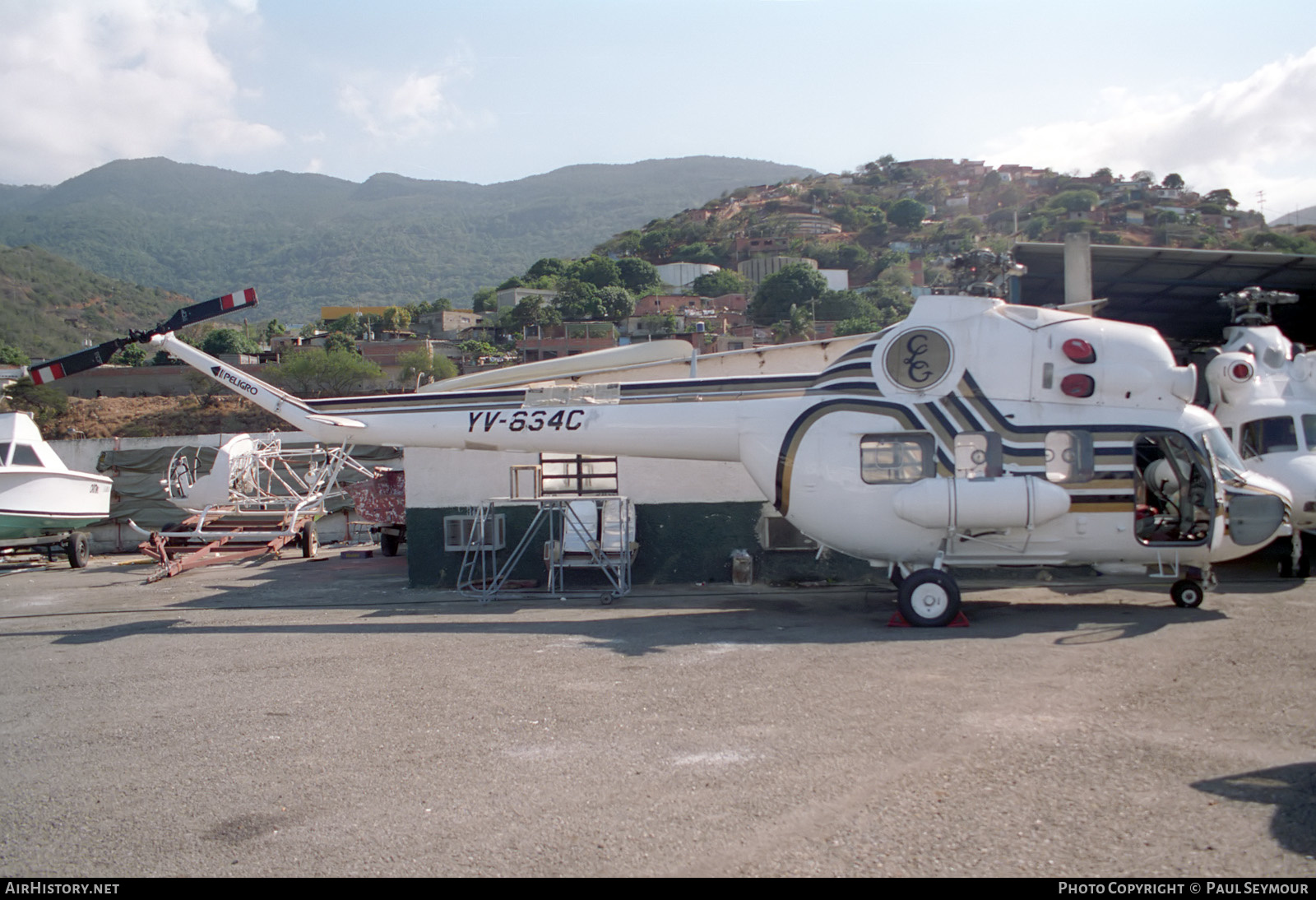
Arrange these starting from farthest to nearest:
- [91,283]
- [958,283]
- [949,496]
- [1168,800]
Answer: [91,283]
[958,283]
[949,496]
[1168,800]

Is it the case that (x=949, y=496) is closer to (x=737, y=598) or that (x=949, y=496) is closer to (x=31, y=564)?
(x=737, y=598)

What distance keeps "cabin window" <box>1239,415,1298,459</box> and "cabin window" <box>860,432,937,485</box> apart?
21.5 feet

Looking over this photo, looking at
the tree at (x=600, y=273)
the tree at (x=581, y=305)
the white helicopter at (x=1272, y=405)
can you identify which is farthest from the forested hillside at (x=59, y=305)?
the white helicopter at (x=1272, y=405)

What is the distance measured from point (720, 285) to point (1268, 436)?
432 feet

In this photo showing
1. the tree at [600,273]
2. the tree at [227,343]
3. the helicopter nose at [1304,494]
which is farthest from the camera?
the tree at [600,273]

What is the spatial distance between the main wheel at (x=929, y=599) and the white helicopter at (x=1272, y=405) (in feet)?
20.0

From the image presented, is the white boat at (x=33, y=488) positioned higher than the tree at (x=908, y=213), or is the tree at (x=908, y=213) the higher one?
the tree at (x=908, y=213)

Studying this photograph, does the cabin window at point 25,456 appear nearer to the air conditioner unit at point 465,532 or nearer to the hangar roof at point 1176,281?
the air conditioner unit at point 465,532

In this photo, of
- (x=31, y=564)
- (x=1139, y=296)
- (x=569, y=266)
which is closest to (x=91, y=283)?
(x=569, y=266)

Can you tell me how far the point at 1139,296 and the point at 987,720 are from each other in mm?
18248

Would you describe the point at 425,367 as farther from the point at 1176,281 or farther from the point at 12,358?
the point at 1176,281

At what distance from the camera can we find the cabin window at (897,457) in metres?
10.8

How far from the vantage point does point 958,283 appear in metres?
11.5

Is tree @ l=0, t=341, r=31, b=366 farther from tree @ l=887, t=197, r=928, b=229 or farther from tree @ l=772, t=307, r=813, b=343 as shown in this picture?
tree @ l=887, t=197, r=928, b=229
